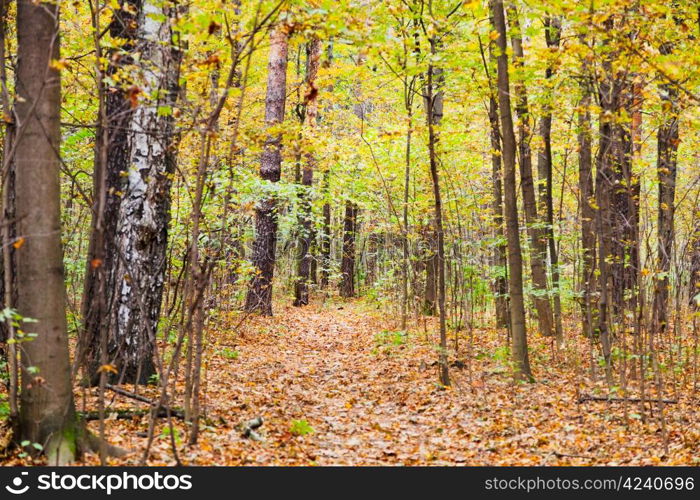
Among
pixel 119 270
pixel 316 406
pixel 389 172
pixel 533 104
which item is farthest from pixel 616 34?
pixel 389 172

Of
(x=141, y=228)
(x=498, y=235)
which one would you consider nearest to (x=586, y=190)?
(x=498, y=235)

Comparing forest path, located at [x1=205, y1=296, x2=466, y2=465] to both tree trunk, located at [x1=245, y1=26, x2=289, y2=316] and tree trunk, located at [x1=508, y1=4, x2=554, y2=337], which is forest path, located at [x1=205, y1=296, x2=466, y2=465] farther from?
tree trunk, located at [x1=508, y1=4, x2=554, y2=337]

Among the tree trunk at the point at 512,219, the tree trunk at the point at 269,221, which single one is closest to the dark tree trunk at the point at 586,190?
the tree trunk at the point at 512,219

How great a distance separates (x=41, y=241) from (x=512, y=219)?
19.2 ft

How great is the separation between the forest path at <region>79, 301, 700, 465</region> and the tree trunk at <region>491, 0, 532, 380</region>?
19.2 inches

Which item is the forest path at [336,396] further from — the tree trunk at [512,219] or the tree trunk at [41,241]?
the tree trunk at [41,241]

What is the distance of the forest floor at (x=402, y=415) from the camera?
5410 mm

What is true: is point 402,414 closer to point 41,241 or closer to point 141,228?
point 141,228

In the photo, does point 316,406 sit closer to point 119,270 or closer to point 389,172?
point 119,270

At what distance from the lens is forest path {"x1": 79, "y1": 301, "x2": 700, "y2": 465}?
5.43 meters

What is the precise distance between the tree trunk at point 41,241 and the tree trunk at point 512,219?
18.4 ft
